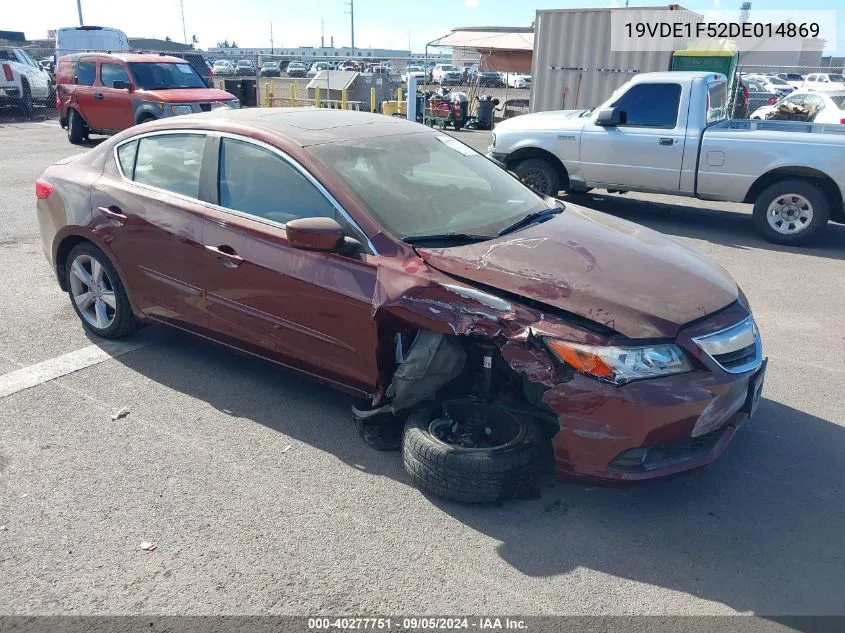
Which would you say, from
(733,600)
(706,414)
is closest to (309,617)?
(733,600)

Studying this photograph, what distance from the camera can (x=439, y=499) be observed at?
3.33 metres

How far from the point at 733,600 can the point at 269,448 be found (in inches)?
88.9

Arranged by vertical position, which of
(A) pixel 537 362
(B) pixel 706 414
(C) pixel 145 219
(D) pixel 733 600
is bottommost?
(D) pixel 733 600

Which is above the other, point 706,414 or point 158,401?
point 706,414

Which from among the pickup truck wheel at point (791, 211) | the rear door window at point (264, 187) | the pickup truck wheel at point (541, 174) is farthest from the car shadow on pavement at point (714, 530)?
the pickup truck wheel at point (541, 174)

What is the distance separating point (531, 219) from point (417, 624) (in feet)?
7.63

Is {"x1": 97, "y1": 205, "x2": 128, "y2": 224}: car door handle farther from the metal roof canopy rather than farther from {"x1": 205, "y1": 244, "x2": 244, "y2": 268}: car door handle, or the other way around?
the metal roof canopy

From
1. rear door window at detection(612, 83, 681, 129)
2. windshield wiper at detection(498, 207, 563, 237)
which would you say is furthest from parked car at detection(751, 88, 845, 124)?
windshield wiper at detection(498, 207, 563, 237)

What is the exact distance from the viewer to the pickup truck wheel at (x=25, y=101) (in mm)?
20816

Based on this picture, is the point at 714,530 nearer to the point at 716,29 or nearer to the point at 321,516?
the point at 321,516

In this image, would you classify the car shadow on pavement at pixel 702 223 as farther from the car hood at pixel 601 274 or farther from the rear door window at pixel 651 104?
the car hood at pixel 601 274

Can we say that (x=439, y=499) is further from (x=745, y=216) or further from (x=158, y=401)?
(x=745, y=216)

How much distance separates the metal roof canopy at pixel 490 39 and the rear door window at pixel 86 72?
10.3 metres

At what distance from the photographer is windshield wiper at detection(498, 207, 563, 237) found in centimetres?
382
